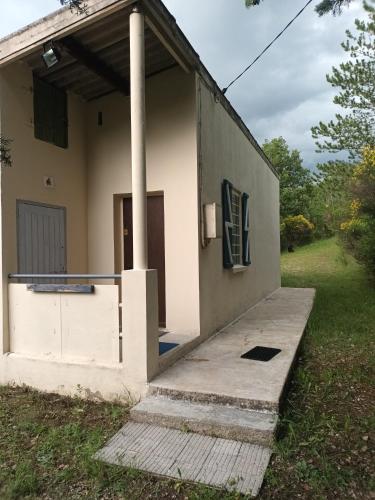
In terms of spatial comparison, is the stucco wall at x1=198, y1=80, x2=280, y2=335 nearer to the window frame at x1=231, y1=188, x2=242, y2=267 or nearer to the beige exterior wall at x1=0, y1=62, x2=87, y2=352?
the window frame at x1=231, y1=188, x2=242, y2=267

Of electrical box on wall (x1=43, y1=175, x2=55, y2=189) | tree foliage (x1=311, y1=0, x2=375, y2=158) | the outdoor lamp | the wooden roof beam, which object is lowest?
electrical box on wall (x1=43, y1=175, x2=55, y2=189)

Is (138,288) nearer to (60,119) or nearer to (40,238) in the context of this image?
(40,238)

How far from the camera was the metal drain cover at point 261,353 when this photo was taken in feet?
13.5

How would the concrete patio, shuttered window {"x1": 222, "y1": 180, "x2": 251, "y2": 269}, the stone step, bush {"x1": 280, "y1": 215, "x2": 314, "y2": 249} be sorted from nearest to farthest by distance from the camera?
1. the concrete patio
2. the stone step
3. shuttered window {"x1": 222, "y1": 180, "x2": 251, "y2": 269}
4. bush {"x1": 280, "y1": 215, "x2": 314, "y2": 249}

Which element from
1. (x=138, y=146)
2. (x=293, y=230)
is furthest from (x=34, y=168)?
(x=293, y=230)

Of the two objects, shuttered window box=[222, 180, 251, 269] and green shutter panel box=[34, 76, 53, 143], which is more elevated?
green shutter panel box=[34, 76, 53, 143]

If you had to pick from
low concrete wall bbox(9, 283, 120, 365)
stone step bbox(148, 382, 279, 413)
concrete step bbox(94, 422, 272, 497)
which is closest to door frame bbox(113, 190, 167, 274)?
low concrete wall bbox(9, 283, 120, 365)

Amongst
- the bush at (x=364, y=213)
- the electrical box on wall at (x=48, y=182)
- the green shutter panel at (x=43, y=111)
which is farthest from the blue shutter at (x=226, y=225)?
the bush at (x=364, y=213)

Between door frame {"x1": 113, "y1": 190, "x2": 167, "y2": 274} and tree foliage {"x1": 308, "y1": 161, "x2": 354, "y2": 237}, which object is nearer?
door frame {"x1": 113, "y1": 190, "x2": 167, "y2": 274}

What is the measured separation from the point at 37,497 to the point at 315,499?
1.72m

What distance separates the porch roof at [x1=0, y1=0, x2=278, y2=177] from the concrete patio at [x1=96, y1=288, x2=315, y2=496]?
11.8 feet

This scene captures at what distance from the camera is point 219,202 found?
5.70 m

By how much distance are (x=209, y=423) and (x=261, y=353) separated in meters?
1.65

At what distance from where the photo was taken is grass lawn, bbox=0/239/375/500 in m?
A: 2.27
